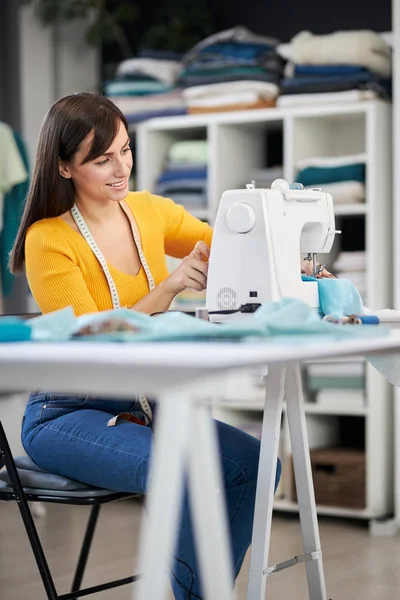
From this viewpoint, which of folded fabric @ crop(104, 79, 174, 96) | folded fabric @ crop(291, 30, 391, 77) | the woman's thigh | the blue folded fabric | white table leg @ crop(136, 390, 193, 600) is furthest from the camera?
folded fabric @ crop(104, 79, 174, 96)

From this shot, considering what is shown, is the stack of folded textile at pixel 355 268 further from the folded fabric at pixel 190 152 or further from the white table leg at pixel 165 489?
the white table leg at pixel 165 489

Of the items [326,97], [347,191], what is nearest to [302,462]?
[347,191]

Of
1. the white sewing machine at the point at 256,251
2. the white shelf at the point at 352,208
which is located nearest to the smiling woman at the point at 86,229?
the white sewing machine at the point at 256,251

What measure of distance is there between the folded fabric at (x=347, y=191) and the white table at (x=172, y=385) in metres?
2.12

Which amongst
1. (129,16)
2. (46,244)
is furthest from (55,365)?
(129,16)

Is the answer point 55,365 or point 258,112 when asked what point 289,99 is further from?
point 55,365

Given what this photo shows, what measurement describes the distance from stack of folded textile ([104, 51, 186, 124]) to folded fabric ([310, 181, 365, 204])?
754mm

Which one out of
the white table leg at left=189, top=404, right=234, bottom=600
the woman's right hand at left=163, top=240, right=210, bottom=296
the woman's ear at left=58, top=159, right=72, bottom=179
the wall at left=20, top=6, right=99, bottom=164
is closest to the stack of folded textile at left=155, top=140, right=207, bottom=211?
the wall at left=20, top=6, right=99, bottom=164

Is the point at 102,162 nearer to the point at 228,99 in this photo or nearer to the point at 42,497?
the point at 42,497

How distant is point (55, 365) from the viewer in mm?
1453

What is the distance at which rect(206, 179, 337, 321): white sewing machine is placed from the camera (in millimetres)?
2014

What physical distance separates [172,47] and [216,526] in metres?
3.20

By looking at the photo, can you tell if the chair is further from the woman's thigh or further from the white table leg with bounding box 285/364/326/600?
the white table leg with bounding box 285/364/326/600

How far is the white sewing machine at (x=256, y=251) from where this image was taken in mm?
2014
